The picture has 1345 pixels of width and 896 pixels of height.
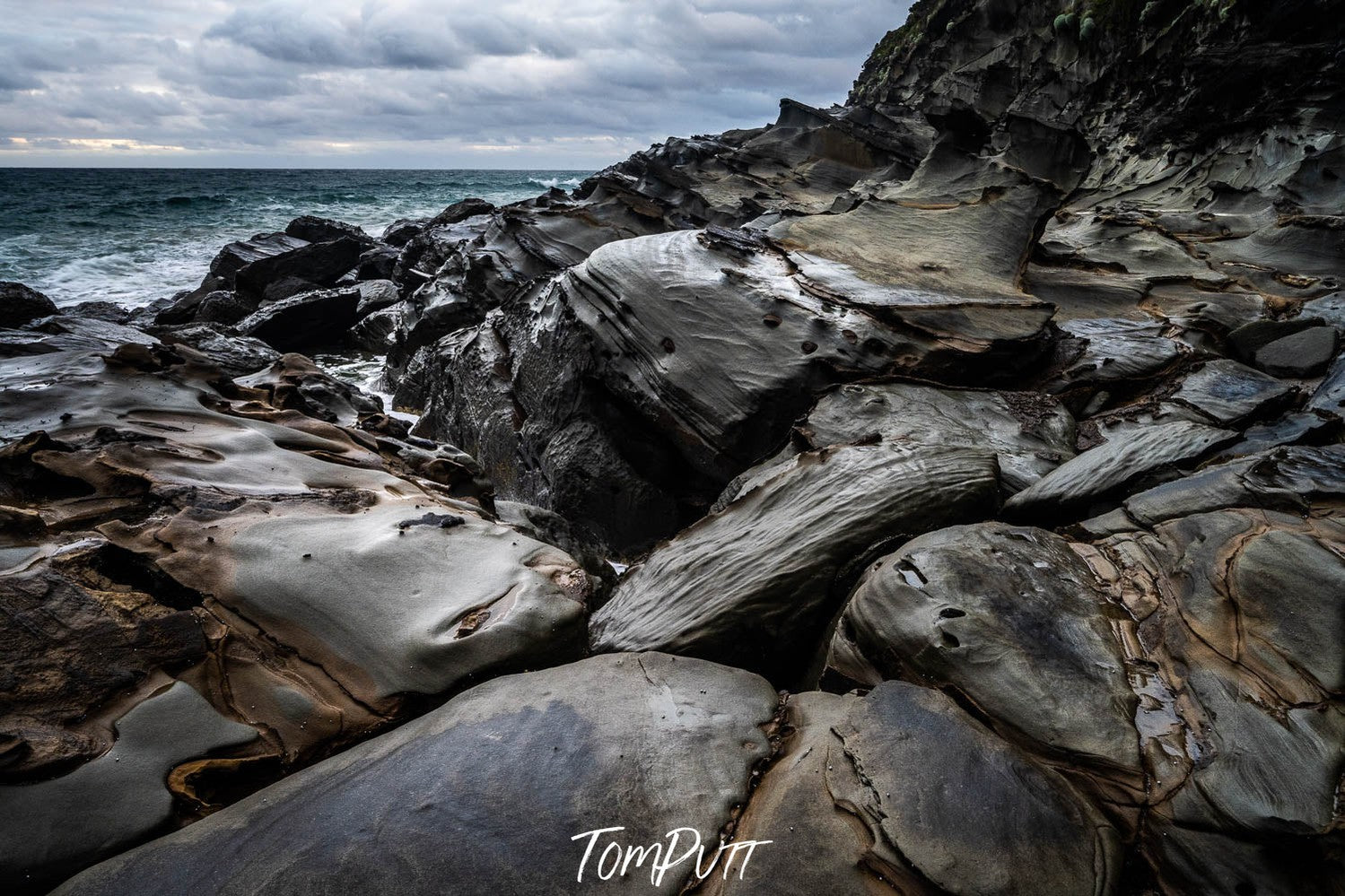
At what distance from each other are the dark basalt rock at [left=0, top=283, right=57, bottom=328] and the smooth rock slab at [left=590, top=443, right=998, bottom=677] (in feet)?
24.1

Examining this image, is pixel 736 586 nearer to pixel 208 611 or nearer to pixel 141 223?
pixel 208 611

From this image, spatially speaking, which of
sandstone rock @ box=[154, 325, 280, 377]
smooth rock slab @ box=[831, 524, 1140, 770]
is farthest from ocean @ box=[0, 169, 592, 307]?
smooth rock slab @ box=[831, 524, 1140, 770]

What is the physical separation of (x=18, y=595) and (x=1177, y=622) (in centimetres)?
309

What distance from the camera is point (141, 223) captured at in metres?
27.2

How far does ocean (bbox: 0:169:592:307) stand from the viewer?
17000mm

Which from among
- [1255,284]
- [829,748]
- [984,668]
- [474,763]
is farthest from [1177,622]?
[1255,284]

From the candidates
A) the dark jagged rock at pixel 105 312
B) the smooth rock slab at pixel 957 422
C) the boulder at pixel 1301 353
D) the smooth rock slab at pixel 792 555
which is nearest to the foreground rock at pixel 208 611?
the smooth rock slab at pixel 792 555

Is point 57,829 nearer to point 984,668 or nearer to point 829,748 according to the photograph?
point 829,748

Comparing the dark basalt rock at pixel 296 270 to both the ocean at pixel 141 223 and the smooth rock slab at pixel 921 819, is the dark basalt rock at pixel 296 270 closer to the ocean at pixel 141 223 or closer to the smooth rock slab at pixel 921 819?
the ocean at pixel 141 223

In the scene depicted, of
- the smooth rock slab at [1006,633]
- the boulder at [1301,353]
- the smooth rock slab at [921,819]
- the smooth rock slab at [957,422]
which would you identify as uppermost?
the boulder at [1301,353]

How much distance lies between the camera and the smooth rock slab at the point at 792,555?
102 inches

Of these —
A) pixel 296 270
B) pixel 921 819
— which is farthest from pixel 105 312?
pixel 921 819

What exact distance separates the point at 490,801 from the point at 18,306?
27.4ft

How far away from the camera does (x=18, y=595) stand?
1.95 metres
